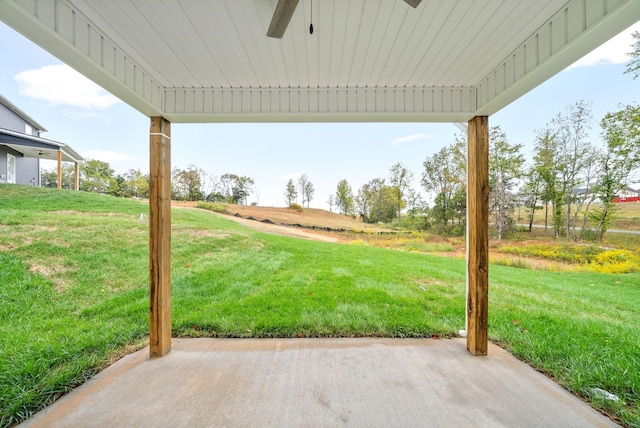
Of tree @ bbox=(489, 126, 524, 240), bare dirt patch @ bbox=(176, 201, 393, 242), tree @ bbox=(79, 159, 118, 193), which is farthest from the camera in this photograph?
tree @ bbox=(79, 159, 118, 193)

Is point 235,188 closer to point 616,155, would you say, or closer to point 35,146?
point 35,146

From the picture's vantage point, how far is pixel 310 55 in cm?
178

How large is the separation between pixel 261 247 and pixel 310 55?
15.3ft

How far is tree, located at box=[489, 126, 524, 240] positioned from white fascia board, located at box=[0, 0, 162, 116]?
283 inches

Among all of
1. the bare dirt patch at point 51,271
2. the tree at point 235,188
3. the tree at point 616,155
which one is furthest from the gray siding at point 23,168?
the tree at point 616,155

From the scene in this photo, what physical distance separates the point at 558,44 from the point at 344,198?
5.58 m

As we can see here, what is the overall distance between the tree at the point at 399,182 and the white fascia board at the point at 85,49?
599 centimetres

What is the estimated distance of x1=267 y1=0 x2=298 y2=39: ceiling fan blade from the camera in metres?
1.03

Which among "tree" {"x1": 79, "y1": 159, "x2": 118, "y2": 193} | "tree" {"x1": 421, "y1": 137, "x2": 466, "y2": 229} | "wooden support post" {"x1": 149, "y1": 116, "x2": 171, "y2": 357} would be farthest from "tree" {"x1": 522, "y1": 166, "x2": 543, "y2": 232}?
"tree" {"x1": 79, "y1": 159, "x2": 118, "y2": 193}

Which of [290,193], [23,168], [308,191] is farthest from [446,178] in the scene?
[23,168]

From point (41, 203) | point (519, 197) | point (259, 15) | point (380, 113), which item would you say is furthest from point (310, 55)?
point (41, 203)

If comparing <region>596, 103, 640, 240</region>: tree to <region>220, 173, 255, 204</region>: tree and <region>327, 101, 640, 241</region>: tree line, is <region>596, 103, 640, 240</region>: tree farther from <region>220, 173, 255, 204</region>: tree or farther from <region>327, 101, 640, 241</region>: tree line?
<region>220, 173, 255, 204</region>: tree

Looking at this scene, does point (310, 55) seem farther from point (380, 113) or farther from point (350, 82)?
point (380, 113)

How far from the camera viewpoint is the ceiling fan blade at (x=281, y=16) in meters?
1.03
